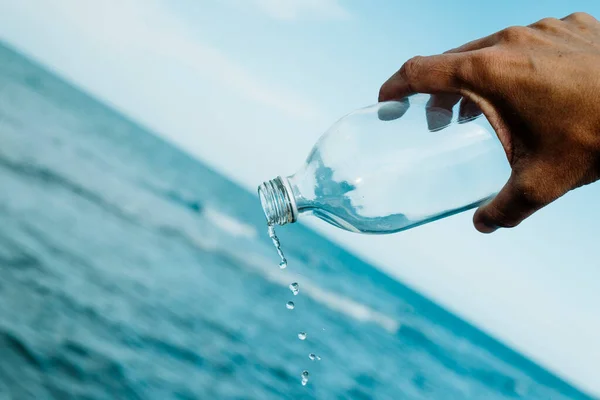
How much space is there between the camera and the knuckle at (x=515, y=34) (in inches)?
52.8

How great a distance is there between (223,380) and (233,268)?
13800 mm

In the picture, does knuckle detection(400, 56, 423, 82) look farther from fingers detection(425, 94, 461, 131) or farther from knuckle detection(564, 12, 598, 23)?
knuckle detection(564, 12, 598, 23)

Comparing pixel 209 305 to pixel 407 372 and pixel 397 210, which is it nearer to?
pixel 407 372

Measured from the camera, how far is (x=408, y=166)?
1.93 m

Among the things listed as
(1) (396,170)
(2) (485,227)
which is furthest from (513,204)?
(1) (396,170)

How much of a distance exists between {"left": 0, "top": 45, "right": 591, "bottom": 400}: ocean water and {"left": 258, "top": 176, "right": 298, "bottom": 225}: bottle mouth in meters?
5.26

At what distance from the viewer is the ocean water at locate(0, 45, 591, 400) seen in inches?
295

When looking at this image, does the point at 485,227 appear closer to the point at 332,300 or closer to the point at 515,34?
the point at 515,34

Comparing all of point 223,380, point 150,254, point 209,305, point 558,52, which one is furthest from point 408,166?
point 150,254

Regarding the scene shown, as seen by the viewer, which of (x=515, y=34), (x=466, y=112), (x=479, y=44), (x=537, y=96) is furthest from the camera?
(x=466, y=112)

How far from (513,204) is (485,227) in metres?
0.19

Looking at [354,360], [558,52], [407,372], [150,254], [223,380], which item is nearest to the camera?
[558,52]

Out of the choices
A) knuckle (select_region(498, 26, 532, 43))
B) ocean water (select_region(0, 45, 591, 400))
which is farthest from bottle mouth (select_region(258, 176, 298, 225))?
ocean water (select_region(0, 45, 591, 400))

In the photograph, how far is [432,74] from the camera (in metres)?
1.43
